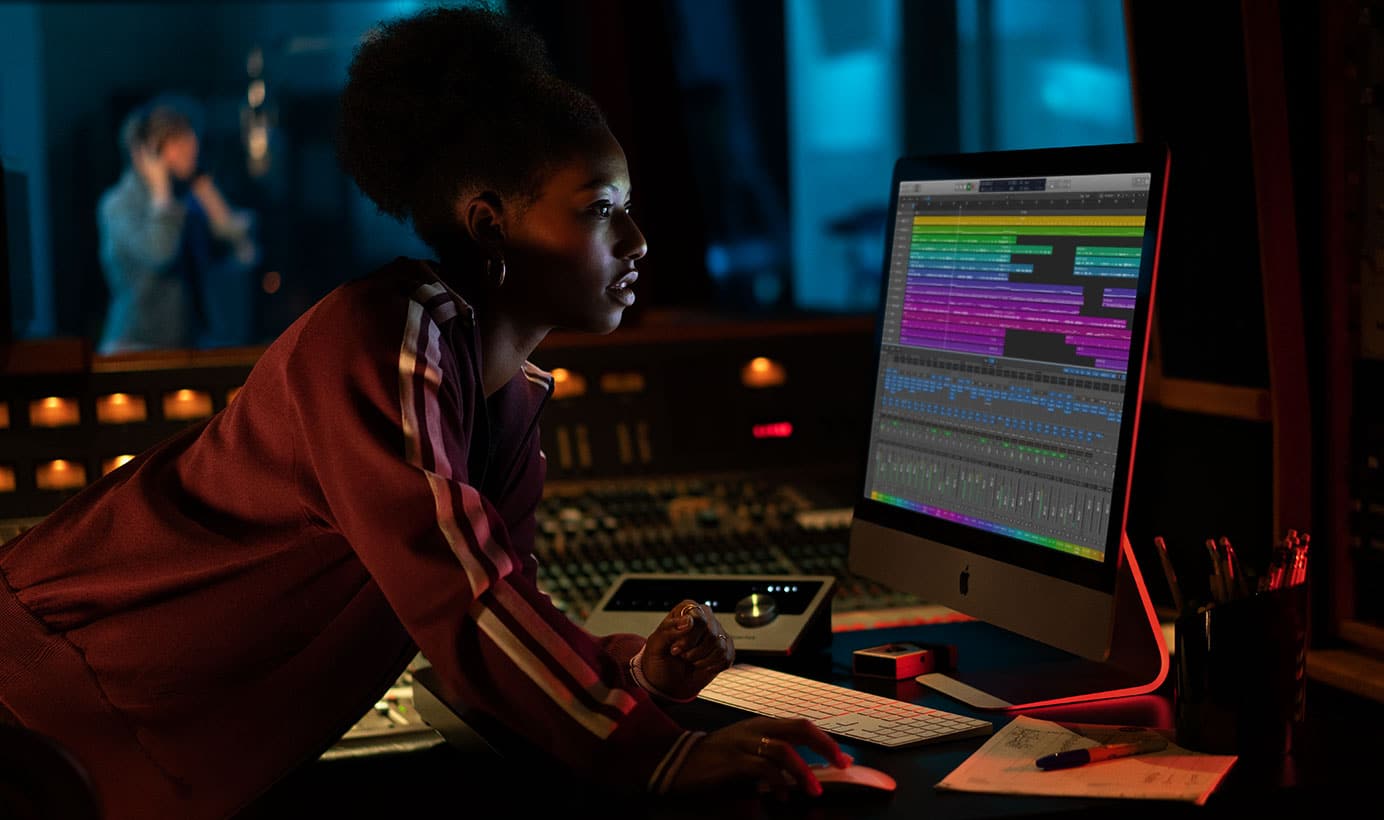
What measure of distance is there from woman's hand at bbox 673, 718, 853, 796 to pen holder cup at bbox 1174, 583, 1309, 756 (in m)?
0.29

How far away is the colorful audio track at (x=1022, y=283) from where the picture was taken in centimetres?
111

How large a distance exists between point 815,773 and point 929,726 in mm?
182

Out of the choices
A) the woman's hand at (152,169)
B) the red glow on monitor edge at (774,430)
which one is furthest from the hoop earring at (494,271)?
the woman's hand at (152,169)

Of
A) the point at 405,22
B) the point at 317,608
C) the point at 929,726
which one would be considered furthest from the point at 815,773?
the point at 405,22

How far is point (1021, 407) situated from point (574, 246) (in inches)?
16.0

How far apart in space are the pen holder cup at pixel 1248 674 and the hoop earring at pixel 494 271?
593mm

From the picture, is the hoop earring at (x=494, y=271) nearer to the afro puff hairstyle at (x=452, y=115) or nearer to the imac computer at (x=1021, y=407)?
the afro puff hairstyle at (x=452, y=115)

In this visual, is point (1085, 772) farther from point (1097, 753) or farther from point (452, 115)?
point (452, 115)

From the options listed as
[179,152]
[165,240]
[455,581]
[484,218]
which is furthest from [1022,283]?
[179,152]

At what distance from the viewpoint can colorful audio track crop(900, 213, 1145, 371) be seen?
3.65ft

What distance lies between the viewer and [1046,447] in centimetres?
117

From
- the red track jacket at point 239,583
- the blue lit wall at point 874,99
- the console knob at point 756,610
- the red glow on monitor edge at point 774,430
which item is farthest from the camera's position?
the blue lit wall at point 874,99

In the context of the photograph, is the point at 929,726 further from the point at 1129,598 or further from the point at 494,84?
the point at 494,84

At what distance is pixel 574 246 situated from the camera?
1.13 m
